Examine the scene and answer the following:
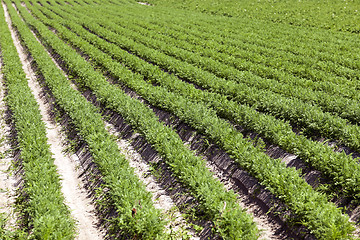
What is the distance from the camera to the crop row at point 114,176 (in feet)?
19.5

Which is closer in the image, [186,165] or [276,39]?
[186,165]

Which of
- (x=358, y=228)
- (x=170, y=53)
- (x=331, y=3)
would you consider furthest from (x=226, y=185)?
(x=331, y=3)

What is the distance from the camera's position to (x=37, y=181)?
724 centimetres

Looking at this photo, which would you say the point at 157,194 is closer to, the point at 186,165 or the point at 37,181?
the point at 186,165

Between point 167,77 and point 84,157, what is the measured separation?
6.36 m

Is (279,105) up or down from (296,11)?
down

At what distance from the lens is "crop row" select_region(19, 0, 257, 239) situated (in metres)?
5.71

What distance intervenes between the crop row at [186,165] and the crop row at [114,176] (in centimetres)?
95

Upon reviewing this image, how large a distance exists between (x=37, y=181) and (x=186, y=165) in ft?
11.8

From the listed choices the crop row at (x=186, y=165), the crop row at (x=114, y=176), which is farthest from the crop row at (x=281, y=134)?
the crop row at (x=114, y=176)

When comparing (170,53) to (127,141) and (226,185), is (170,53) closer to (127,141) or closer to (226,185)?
(127,141)

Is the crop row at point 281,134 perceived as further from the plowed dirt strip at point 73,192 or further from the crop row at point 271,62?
the plowed dirt strip at point 73,192

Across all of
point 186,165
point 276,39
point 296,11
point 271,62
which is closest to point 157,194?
point 186,165

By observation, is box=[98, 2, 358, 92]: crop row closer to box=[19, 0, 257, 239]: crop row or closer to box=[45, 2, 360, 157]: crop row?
box=[45, 2, 360, 157]: crop row
